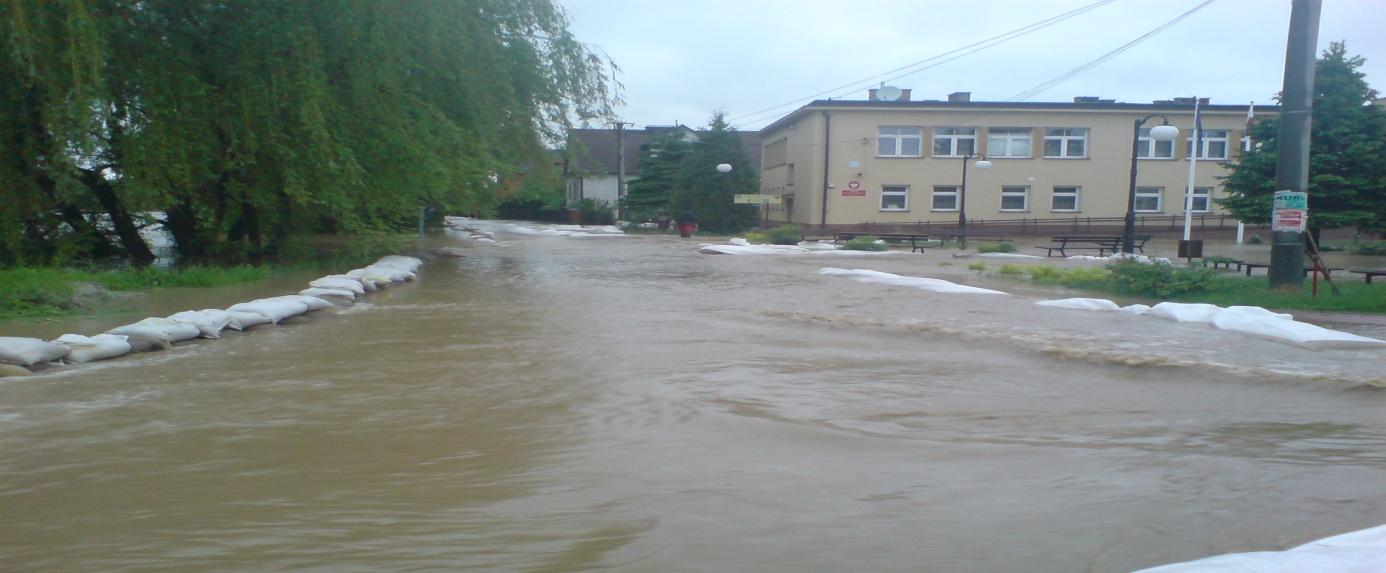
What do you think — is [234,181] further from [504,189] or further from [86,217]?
[504,189]

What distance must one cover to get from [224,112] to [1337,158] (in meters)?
24.2

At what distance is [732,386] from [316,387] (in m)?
3.06

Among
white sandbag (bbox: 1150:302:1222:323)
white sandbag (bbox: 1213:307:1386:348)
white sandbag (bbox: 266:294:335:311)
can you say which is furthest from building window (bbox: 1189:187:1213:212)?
white sandbag (bbox: 266:294:335:311)

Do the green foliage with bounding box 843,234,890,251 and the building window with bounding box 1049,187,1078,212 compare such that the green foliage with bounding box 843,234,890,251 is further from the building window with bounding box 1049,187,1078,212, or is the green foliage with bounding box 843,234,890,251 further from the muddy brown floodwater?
→ the muddy brown floodwater

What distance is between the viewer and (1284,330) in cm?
995

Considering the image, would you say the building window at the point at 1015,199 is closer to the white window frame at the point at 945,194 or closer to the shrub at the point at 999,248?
the white window frame at the point at 945,194

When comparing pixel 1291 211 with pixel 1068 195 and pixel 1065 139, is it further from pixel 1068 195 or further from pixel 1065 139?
pixel 1068 195

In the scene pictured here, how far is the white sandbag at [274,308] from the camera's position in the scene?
10625 millimetres

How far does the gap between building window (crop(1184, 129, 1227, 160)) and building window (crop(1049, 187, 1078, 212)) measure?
4.72 metres

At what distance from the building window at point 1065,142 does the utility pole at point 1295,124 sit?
27.4 meters

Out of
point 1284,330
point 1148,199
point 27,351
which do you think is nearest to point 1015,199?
point 1148,199

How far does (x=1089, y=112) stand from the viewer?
39.6 meters

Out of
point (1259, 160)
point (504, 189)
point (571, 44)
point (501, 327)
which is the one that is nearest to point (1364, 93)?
point (1259, 160)

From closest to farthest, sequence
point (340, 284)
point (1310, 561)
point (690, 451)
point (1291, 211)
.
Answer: point (1310, 561) < point (690, 451) < point (1291, 211) < point (340, 284)
